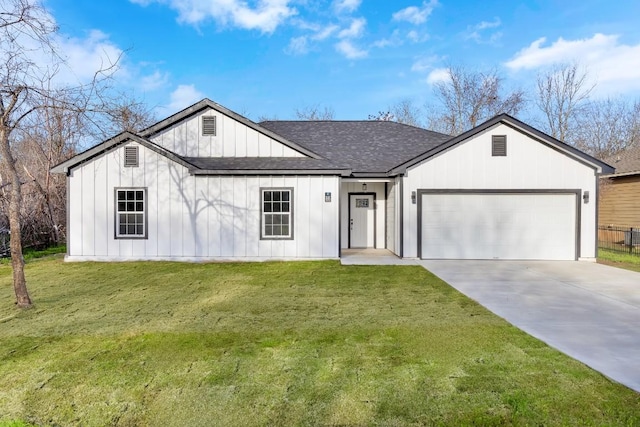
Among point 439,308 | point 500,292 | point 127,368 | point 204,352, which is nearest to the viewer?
point 127,368

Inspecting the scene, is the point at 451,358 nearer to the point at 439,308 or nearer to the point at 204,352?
the point at 439,308

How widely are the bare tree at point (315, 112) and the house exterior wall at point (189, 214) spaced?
21536mm

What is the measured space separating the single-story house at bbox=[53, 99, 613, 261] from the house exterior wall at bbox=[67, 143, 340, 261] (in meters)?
0.03

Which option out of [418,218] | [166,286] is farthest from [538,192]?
[166,286]

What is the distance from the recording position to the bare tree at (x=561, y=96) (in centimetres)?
2398

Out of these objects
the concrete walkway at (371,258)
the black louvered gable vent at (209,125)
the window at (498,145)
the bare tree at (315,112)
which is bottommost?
the concrete walkway at (371,258)

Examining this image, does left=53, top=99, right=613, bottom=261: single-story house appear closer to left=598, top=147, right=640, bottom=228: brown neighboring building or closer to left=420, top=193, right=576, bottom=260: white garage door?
left=420, top=193, right=576, bottom=260: white garage door

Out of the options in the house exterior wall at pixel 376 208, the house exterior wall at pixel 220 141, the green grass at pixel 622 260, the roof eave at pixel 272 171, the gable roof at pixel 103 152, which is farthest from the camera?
the house exterior wall at pixel 376 208

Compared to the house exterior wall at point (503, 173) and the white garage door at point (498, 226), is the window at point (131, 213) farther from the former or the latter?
the white garage door at point (498, 226)

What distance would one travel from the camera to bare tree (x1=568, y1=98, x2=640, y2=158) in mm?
25531

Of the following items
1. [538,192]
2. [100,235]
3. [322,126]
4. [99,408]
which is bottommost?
[99,408]

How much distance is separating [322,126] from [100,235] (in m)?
9.60

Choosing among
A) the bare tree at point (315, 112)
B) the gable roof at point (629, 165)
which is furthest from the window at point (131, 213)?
the bare tree at point (315, 112)

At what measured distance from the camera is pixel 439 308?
5891 millimetres
